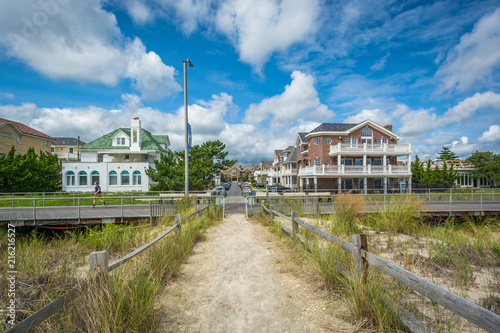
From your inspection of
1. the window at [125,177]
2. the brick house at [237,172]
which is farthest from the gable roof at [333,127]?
the brick house at [237,172]

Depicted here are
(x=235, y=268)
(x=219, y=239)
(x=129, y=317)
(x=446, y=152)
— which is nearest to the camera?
(x=129, y=317)

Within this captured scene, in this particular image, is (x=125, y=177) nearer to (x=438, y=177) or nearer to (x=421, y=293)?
(x=421, y=293)

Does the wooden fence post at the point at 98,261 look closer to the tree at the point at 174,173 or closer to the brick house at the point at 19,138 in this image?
the tree at the point at 174,173

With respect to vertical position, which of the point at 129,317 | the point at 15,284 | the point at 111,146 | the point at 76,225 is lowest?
the point at 76,225

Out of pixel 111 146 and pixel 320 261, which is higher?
pixel 111 146

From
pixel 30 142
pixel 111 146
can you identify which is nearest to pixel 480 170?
pixel 111 146

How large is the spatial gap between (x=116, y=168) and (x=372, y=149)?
35720 millimetres

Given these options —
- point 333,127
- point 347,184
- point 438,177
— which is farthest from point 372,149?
point 438,177

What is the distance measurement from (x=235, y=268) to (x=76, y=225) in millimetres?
10648

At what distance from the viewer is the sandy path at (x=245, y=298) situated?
3.20m

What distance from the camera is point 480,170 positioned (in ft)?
136

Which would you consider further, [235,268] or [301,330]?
[235,268]

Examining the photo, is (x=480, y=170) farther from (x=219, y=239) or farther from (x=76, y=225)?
(x=76, y=225)

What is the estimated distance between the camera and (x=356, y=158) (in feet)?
109
